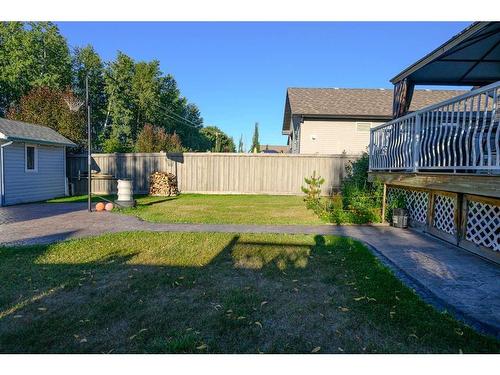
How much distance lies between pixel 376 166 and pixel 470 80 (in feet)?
10.0

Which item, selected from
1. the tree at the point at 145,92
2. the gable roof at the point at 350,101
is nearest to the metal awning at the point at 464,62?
the gable roof at the point at 350,101

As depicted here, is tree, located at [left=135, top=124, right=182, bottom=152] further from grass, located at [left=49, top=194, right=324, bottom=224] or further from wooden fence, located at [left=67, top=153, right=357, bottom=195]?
grass, located at [left=49, top=194, right=324, bottom=224]

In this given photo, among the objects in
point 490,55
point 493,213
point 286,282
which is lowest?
point 286,282

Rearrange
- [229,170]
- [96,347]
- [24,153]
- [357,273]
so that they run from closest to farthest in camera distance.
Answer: [96,347] → [357,273] → [24,153] → [229,170]

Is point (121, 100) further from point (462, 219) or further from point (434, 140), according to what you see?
point (462, 219)

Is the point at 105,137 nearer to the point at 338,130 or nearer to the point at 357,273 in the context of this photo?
the point at 338,130

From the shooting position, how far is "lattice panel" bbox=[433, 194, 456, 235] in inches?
226

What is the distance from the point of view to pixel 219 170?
46.8 ft

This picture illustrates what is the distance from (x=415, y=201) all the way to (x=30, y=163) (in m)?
13.3

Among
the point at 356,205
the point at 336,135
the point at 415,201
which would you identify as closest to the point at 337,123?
the point at 336,135

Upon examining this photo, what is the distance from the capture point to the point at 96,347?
2346mm

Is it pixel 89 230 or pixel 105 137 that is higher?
pixel 105 137

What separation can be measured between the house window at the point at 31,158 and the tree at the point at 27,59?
16691mm
